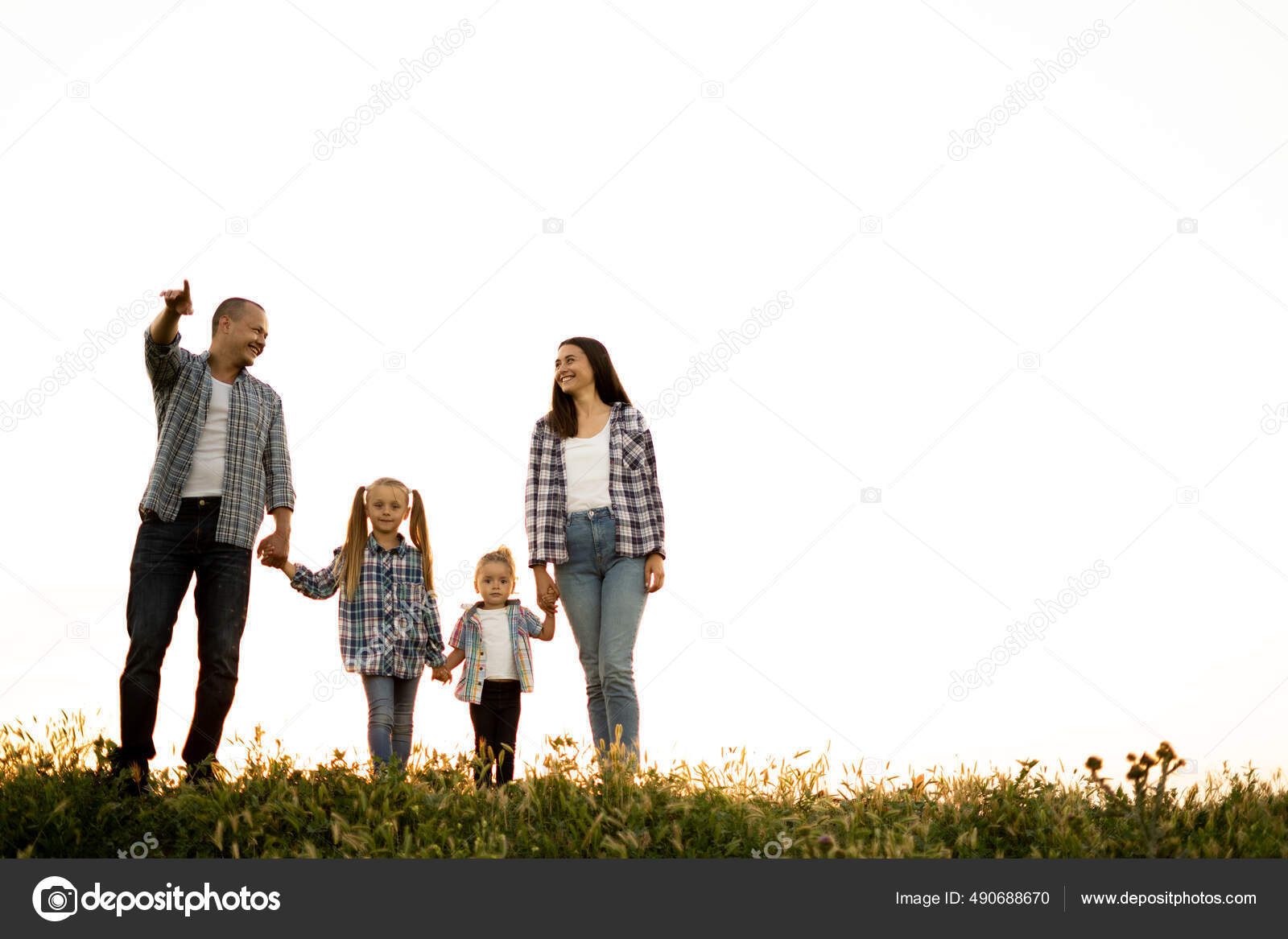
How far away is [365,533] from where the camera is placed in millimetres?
7211

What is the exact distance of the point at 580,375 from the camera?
6.80 m

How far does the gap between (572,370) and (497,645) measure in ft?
6.35

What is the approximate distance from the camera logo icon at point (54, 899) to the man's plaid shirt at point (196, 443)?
7.58ft

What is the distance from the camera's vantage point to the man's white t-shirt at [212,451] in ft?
20.8

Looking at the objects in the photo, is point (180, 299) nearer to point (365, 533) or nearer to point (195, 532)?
point (195, 532)

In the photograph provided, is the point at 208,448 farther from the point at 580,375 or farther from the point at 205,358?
the point at 580,375

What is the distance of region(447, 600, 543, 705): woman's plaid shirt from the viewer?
7.20 meters

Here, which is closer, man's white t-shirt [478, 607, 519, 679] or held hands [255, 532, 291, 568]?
held hands [255, 532, 291, 568]

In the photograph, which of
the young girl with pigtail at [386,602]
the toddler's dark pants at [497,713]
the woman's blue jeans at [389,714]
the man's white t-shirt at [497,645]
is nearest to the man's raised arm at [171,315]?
the young girl with pigtail at [386,602]

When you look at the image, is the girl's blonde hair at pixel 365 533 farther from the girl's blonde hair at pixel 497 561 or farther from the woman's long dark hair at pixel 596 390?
the woman's long dark hair at pixel 596 390

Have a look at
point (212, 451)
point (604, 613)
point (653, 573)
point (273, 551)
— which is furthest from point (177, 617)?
point (653, 573)

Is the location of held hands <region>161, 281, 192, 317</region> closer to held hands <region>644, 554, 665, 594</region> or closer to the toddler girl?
the toddler girl

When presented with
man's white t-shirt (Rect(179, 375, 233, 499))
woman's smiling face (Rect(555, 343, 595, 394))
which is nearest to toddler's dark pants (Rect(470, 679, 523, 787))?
woman's smiling face (Rect(555, 343, 595, 394))

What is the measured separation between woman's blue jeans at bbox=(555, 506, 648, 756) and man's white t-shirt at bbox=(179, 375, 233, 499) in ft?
6.85
